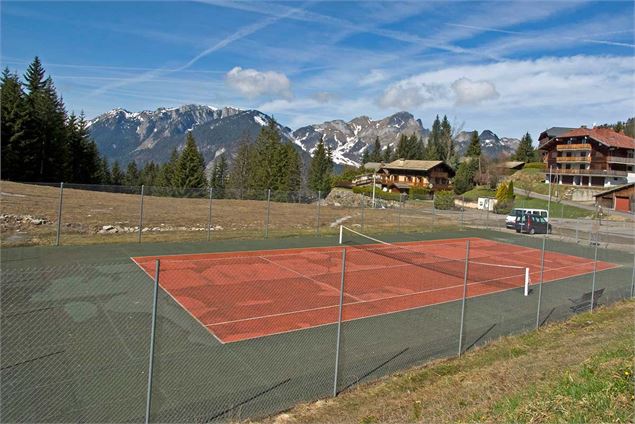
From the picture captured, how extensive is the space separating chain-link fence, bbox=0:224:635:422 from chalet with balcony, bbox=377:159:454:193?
7152 centimetres

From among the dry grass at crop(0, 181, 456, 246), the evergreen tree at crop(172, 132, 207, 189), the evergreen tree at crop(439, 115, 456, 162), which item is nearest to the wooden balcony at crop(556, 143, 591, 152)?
the evergreen tree at crop(439, 115, 456, 162)

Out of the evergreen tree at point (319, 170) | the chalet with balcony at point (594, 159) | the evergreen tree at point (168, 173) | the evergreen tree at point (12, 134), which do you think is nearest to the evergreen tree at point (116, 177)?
the evergreen tree at point (168, 173)

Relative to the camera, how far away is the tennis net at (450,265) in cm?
1827

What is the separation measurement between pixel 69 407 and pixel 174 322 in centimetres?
422

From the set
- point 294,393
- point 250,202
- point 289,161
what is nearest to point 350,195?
point 289,161

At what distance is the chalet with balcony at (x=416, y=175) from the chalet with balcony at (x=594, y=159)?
69.7 ft

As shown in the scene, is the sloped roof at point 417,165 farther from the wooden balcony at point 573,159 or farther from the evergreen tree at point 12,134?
the evergreen tree at point 12,134

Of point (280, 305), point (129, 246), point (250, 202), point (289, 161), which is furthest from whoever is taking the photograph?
point (289, 161)

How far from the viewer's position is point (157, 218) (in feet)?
93.6

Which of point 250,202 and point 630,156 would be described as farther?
point 630,156

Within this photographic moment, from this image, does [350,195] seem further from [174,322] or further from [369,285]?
[174,322]

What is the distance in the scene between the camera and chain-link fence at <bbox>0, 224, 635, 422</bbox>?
23.9ft

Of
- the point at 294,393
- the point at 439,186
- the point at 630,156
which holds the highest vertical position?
the point at 630,156

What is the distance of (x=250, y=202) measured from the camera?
137ft
